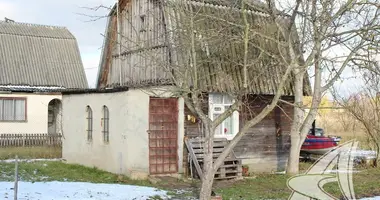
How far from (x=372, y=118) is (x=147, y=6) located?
Answer: 10996 millimetres

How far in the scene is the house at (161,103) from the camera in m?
16.8

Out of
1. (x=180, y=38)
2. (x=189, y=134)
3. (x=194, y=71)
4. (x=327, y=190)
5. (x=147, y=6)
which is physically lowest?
(x=327, y=190)

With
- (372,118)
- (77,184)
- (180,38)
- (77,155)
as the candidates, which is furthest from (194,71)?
(372,118)

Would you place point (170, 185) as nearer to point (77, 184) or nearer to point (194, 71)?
point (77, 184)

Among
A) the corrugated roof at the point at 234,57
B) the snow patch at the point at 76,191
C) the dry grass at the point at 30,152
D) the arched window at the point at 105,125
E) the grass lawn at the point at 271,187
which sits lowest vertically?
the grass lawn at the point at 271,187

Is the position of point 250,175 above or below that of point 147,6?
below

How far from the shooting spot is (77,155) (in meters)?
20.0

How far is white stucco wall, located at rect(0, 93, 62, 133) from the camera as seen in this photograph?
28.4 m

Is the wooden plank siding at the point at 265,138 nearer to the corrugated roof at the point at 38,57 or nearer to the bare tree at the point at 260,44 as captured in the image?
the bare tree at the point at 260,44

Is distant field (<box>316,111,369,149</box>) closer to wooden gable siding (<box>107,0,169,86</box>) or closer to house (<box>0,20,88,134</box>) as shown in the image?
wooden gable siding (<box>107,0,169,86</box>)

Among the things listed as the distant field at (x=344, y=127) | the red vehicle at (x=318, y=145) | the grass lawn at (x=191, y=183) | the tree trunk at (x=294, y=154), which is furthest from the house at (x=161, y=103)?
the red vehicle at (x=318, y=145)

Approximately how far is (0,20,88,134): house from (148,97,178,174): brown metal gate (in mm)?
12551

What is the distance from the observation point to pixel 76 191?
1328 cm

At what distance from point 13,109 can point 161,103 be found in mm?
14094
